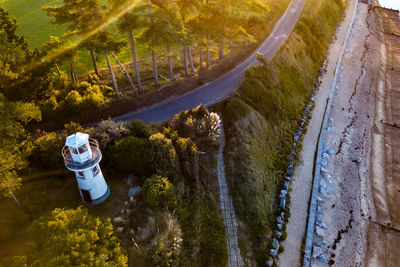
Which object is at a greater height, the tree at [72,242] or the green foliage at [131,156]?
the tree at [72,242]

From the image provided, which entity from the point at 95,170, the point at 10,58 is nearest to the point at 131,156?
the point at 95,170

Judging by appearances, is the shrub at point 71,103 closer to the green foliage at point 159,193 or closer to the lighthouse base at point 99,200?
the lighthouse base at point 99,200

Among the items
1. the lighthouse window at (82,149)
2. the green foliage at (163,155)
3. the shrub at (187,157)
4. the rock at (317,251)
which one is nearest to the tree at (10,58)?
the lighthouse window at (82,149)

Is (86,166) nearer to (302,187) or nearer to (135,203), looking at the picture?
(135,203)

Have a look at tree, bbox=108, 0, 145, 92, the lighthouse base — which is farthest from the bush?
tree, bbox=108, 0, 145, 92

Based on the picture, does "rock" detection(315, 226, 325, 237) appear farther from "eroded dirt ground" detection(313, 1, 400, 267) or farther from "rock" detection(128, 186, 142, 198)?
"rock" detection(128, 186, 142, 198)

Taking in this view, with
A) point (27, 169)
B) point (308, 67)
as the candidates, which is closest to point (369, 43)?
point (308, 67)

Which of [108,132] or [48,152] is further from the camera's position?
[108,132]
